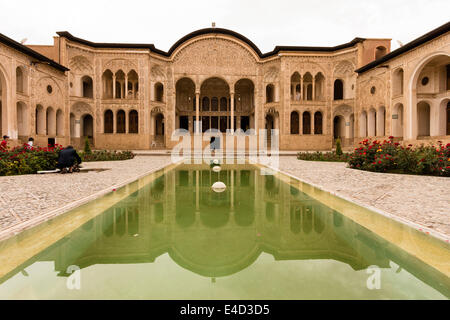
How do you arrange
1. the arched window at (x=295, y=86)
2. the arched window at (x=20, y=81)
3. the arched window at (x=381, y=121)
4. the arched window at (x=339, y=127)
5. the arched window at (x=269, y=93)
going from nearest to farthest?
the arched window at (x=20, y=81)
the arched window at (x=381, y=121)
the arched window at (x=339, y=127)
the arched window at (x=295, y=86)
the arched window at (x=269, y=93)

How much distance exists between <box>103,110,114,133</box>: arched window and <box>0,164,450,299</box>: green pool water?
2584 centimetres

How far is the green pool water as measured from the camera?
217cm

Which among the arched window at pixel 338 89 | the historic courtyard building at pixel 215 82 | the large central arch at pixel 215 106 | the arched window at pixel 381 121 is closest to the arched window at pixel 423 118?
the historic courtyard building at pixel 215 82

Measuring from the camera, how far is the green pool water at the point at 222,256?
217cm

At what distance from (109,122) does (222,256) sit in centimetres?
2893

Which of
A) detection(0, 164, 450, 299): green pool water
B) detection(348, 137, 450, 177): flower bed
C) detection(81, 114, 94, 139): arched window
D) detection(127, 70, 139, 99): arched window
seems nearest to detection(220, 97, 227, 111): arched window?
detection(127, 70, 139, 99): arched window

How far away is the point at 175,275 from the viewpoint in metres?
2.42

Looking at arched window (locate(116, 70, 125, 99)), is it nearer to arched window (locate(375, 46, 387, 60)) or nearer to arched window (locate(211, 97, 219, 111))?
arched window (locate(211, 97, 219, 111))

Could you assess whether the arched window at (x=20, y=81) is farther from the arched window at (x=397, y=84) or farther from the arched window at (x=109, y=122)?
the arched window at (x=397, y=84)

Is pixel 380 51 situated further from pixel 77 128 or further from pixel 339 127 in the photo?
pixel 77 128

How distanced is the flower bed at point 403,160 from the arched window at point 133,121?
911 inches

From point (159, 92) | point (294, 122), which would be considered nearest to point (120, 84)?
point (159, 92)

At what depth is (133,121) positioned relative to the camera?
28.5 metres
